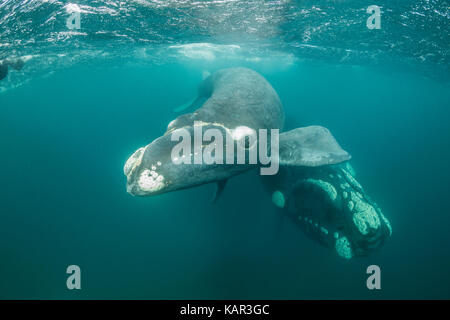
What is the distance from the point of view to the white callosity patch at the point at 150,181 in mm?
3857

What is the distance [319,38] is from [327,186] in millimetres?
12948

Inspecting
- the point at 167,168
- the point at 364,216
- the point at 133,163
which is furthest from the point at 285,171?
the point at 133,163

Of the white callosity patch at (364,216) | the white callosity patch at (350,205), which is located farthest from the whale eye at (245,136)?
the white callosity patch at (364,216)

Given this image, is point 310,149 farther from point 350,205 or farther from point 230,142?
point 350,205

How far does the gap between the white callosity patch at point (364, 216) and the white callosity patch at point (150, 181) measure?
586 centimetres

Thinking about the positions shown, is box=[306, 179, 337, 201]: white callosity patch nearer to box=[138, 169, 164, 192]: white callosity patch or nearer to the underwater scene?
the underwater scene

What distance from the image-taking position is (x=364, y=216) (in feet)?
21.7

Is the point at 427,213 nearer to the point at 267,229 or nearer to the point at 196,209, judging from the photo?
the point at 267,229

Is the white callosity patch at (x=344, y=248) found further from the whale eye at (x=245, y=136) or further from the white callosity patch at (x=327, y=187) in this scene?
the whale eye at (x=245, y=136)

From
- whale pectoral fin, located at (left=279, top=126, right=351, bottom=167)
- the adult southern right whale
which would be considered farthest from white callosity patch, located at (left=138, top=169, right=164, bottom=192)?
whale pectoral fin, located at (left=279, top=126, right=351, bottom=167)

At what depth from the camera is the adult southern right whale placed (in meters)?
3.98
